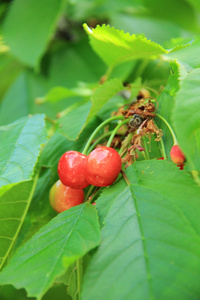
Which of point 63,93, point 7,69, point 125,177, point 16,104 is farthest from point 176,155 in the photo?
point 7,69

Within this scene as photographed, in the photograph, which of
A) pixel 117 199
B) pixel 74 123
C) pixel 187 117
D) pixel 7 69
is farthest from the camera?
pixel 7 69

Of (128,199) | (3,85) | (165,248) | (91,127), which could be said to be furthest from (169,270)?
(3,85)

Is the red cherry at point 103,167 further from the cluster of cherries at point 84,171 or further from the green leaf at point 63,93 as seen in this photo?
the green leaf at point 63,93

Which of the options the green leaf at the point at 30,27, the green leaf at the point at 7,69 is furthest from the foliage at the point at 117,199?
the green leaf at the point at 7,69

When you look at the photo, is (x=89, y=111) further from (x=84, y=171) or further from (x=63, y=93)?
(x=63, y=93)

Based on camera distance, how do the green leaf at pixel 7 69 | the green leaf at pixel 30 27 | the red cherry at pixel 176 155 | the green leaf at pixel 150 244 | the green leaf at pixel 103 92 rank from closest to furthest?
the green leaf at pixel 150 244 < the red cherry at pixel 176 155 < the green leaf at pixel 103 92 < the green leaf at pixel 30 27 < the green leaf at pixel 7 69

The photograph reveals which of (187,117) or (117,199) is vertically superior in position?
(187,117)
